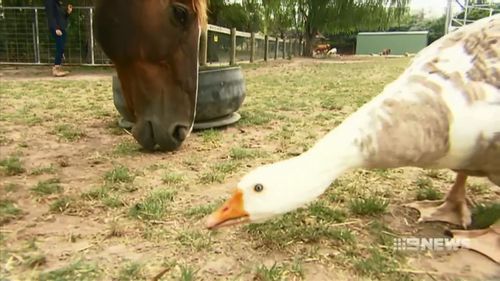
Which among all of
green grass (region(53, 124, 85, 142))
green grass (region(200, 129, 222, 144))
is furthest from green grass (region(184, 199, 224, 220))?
green grass (region(53, 124, 85, 142))

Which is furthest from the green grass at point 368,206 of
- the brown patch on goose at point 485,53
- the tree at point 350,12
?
the tree at point 350,12

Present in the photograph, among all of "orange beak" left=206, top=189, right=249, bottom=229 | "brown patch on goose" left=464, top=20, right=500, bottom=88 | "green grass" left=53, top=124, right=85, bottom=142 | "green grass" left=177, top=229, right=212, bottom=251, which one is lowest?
"green grass" left=177, top=229, right=212, bottom=251

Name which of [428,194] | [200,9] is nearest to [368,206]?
[428,194]

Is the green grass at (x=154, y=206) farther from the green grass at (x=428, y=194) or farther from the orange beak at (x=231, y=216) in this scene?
the green grass at (x=428, y=194)

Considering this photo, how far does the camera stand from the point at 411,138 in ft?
3.72

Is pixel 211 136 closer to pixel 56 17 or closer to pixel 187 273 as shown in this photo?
pixel 56 17

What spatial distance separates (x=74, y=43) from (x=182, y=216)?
4.93 meters

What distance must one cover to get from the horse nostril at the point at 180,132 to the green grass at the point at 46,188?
57 centimetres

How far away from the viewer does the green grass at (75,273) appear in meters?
1.12

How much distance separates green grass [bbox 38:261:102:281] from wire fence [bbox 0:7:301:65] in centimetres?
92

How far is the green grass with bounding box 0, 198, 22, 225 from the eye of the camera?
1.43m

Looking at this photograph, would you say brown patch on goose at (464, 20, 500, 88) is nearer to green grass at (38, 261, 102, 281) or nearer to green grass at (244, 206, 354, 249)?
green grass at (244, 206, 354, 249)

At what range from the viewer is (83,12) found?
506 centimetres

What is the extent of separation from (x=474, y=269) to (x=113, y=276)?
102cm
